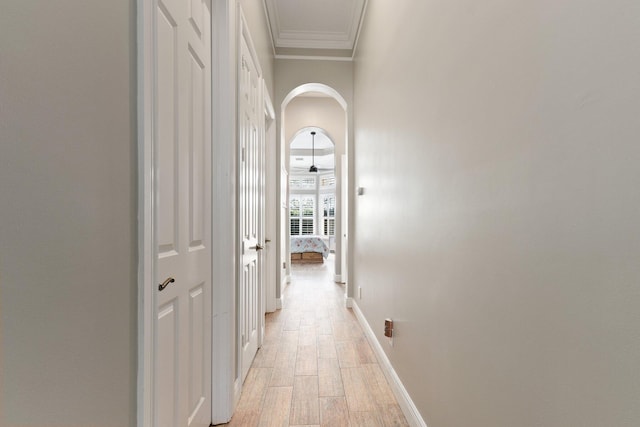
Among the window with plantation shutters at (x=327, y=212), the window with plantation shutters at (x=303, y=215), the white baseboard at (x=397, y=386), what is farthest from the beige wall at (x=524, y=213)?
the window with plantation shutters at (x=303, y=215)

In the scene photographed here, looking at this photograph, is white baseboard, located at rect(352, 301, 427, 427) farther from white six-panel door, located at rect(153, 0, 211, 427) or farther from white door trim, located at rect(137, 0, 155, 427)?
white door trim, located at rect(137, 0, 155, 427)

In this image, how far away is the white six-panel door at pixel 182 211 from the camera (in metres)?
1.13

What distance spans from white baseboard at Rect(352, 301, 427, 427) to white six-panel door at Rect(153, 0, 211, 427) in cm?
103

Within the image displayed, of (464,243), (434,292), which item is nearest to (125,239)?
(464,243)

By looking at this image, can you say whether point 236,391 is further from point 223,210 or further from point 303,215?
point 303,215

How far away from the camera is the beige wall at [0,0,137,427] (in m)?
0.54

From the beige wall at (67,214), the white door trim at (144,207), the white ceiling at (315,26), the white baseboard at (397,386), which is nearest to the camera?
the beige wall at (67,214)

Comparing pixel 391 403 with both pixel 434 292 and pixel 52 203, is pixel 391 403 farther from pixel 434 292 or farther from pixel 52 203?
pixel 52 203

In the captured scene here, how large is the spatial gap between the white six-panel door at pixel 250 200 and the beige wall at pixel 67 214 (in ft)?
4.07

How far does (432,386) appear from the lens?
4.87ft

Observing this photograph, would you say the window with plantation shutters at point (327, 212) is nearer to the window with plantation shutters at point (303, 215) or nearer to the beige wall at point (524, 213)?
the window with plantation shutters at point (303, 215)

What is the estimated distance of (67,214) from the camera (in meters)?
0.65

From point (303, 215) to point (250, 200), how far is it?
391 inches

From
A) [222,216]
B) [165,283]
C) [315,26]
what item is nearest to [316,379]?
[222,216]
